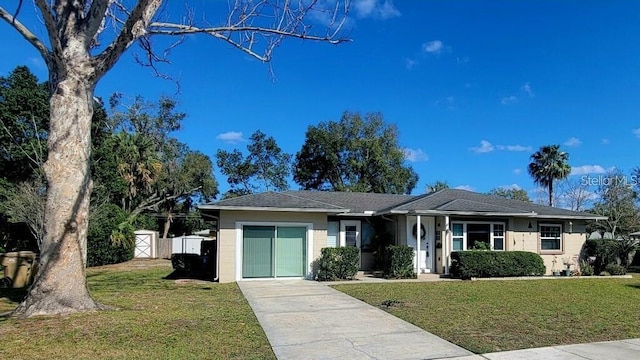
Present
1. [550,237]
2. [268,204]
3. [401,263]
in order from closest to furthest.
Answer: [268,204], [401,263], [550,237]

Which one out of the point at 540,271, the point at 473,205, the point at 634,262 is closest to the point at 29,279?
the point at 473,205

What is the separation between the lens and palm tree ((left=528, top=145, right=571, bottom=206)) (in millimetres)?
37209

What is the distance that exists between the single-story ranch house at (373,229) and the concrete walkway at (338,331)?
172 inches

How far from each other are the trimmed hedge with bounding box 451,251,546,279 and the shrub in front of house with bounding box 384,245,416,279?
5.66 ft

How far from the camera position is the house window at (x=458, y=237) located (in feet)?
59.0

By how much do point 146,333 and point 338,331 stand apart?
3.13 metres

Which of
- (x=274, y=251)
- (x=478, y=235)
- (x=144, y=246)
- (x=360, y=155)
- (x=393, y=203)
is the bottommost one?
(x=144, y=246)

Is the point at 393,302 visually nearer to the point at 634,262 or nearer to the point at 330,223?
the point at 330,223

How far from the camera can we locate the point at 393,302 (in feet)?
33.9

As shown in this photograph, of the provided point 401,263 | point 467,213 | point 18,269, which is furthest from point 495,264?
point 18,269

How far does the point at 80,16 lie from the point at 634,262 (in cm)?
3006

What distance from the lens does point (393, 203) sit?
2128 cm

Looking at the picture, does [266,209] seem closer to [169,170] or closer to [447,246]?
[447,246]

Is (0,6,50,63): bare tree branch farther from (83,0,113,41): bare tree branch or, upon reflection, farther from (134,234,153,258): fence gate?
(134,234,153,258): fence gate
